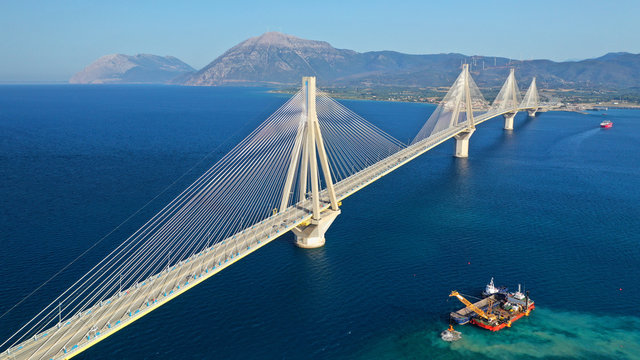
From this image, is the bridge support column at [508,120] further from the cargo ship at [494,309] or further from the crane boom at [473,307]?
the crane boom at [473,307]

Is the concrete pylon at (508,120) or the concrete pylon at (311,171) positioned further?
the concrete pylon at (508,120)

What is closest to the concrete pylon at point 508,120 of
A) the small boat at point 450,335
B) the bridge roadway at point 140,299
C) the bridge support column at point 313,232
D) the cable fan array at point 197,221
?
the cable fan array at point 197,221

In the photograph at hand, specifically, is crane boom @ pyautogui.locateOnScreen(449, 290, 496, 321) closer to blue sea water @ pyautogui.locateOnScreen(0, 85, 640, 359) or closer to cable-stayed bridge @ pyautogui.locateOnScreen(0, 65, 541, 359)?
blue sea water @ pyautogui.locateOnScreen(0, 85, 640, 359)

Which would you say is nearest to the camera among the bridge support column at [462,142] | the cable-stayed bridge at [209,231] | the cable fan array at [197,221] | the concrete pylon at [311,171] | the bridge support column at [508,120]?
the cable-stayed bridge at [209,231]

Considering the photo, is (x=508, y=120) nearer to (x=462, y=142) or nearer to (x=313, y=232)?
(x=462, y=142)

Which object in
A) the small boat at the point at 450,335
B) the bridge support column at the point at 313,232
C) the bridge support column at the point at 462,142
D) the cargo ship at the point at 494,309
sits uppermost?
the bridge support column at the point at 462,142

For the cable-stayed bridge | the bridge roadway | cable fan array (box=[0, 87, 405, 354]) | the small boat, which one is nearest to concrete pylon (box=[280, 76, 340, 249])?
the cable-stayed bridge
